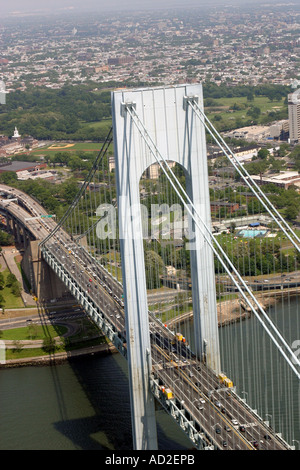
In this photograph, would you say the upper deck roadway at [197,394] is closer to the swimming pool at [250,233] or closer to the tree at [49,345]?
the tree at [49,345]

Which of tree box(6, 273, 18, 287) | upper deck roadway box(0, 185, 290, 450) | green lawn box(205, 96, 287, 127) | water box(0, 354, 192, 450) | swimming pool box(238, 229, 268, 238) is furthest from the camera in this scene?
green lawn box(205, 96, 287, 127)

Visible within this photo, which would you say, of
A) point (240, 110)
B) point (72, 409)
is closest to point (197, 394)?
point (72, 409)

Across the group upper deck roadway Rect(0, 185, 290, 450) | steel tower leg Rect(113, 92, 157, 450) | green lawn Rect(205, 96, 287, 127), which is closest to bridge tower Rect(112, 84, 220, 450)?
steel tower leg Rect(113, 92, 157, 450)

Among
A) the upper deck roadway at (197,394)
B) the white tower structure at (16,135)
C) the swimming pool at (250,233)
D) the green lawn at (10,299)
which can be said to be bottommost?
the upper deck roadway at (197,394)

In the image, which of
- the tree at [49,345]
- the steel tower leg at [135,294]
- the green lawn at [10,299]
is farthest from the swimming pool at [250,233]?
the steel tower leg at [135,294]

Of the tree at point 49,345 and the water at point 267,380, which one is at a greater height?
the tree at point 49,345

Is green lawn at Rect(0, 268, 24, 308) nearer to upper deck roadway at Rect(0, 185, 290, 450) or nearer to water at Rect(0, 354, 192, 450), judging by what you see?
water at Rect(0, 354, 192, 450)

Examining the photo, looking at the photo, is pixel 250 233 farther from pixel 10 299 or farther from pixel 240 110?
pixel 240 110
